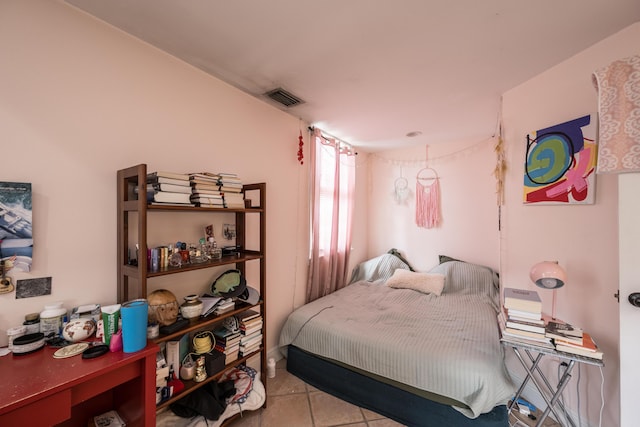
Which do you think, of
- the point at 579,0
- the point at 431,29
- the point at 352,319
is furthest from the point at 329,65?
the point at 352,319

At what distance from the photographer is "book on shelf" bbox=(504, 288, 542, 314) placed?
142 centimetres

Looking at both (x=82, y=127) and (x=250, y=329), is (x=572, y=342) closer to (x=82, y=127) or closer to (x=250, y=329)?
(x=250, y=329)

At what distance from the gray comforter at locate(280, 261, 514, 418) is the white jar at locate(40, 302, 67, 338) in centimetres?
155

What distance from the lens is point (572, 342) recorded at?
1.27 metres

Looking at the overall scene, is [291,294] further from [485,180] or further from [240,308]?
[485,180]

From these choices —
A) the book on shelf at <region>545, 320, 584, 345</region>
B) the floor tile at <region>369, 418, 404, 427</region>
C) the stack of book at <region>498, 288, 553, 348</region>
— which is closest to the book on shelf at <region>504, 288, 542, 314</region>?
the stack of book at <region>498, 288, 553, 348</region>

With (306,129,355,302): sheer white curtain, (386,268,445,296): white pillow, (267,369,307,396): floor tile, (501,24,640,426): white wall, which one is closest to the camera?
(501,24,640,426): white wall

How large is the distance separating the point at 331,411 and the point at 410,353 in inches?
27.9

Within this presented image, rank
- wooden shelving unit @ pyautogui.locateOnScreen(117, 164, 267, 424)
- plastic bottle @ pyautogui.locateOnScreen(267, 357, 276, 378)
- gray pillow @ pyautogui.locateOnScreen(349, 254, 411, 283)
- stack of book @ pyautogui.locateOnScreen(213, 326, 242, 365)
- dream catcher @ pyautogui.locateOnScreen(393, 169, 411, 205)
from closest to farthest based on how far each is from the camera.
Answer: wooden shelving unit @ pyautogui.locateOnScreen(117, 164, 267, 424), stack of book @ pyautogui.locateOnScreen(213, 326, 242, 365), plastic bottle @ pyautogui.locateOnScreen(267, 357, 276, 378), gray pillow @ pyautogui.locateOnScreen(349, 254, 411, 283), dream catcher @ pyautogui.locateOnScreen(393, 169, 411, 205)

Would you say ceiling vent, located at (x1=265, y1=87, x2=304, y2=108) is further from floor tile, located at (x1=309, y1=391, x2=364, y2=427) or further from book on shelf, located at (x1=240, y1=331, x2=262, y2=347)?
floor tile, located at (x1=309, y1=391, x2=364, y2=427)

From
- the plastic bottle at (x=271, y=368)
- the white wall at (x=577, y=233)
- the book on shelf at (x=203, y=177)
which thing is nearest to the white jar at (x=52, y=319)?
the book on shelf at (x=203, y=177)

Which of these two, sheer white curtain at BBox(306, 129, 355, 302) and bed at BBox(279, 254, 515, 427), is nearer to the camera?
bed at BBox(279, 254, 515, 427)

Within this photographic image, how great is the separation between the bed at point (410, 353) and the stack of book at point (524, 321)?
307 millimetres

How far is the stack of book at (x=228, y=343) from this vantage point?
1.65 m
